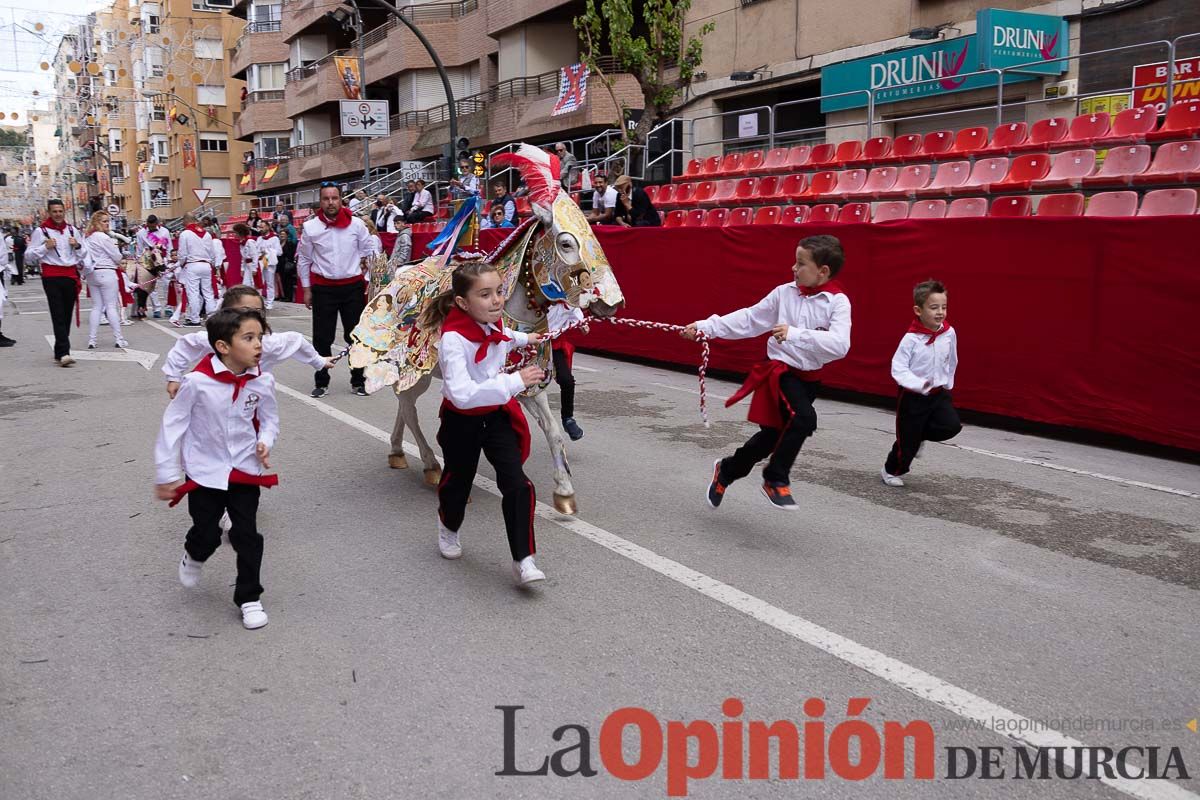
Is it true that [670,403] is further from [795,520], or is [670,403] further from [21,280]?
[21,280]

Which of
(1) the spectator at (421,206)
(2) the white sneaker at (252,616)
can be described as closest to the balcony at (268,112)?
(1) the spectator at (421,206)

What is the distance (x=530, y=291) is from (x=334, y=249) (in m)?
4.80

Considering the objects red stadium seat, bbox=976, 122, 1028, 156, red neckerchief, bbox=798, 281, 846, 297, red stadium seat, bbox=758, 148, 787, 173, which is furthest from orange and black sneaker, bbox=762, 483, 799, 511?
red stadium seat, bbox=758, 148, 787, 173

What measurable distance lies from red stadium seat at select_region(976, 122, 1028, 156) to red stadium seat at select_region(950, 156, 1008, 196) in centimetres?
12

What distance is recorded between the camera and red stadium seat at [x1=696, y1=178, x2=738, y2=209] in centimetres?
1664

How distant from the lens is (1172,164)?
10758 millimetres

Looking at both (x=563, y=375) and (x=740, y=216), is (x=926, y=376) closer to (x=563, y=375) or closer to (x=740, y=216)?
(x=563, y=375)

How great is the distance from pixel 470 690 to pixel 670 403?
21.4 ft

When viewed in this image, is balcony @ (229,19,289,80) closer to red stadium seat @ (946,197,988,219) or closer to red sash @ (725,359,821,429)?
red stadium seat @ (946,197,988,219)

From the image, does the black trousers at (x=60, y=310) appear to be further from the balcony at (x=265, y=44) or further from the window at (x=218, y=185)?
the window at (x=218, y=185)

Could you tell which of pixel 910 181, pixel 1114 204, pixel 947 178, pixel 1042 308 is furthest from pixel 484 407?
pixel 910 181

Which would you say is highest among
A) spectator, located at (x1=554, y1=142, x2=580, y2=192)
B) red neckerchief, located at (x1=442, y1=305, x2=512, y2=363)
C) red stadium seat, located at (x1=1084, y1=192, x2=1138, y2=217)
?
spectator, located at (x1=554, y1=142, x2=580, y2=192)

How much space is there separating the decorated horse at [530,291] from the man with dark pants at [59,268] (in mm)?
8431

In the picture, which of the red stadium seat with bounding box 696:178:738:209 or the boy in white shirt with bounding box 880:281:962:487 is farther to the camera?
the red stadium seat with bounding box 696:178:738:209
